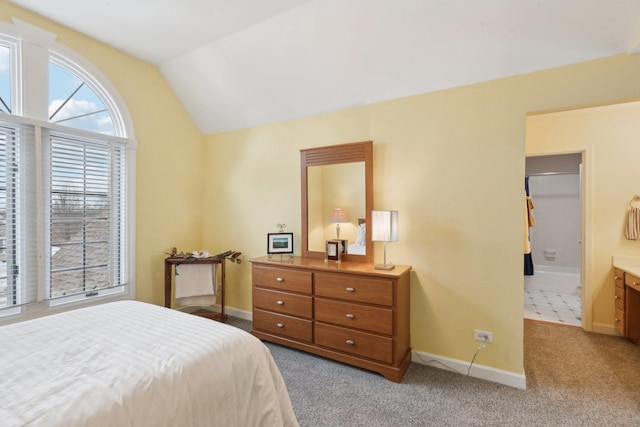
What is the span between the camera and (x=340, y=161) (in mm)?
2869

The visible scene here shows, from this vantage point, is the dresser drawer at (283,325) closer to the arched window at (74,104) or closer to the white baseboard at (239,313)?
the white baseboard at (239,313)

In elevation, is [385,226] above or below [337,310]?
above

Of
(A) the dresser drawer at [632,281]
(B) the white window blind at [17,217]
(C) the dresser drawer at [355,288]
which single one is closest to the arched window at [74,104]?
(B) the white window blind at [17,217]

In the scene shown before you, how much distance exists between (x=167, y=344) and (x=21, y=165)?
226cm

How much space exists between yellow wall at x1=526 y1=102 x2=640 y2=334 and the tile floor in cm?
48

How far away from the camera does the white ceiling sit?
1.89 meters

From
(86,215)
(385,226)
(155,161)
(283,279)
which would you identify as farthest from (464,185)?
(86,215)

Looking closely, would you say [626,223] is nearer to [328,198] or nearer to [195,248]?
[328,198]

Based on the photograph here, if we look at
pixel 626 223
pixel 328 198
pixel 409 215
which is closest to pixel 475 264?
pixel 409 215

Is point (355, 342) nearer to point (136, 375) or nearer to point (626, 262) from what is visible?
point (136, 375)

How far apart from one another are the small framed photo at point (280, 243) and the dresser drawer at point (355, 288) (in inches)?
27.3

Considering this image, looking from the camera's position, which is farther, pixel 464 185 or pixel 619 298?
pixel 619 298

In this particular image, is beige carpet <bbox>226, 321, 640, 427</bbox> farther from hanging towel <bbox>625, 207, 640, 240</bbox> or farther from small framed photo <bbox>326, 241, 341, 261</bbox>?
hanging towel <bbox>625, 207, 640, 240</bbox>

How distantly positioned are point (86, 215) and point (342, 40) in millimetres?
2827
